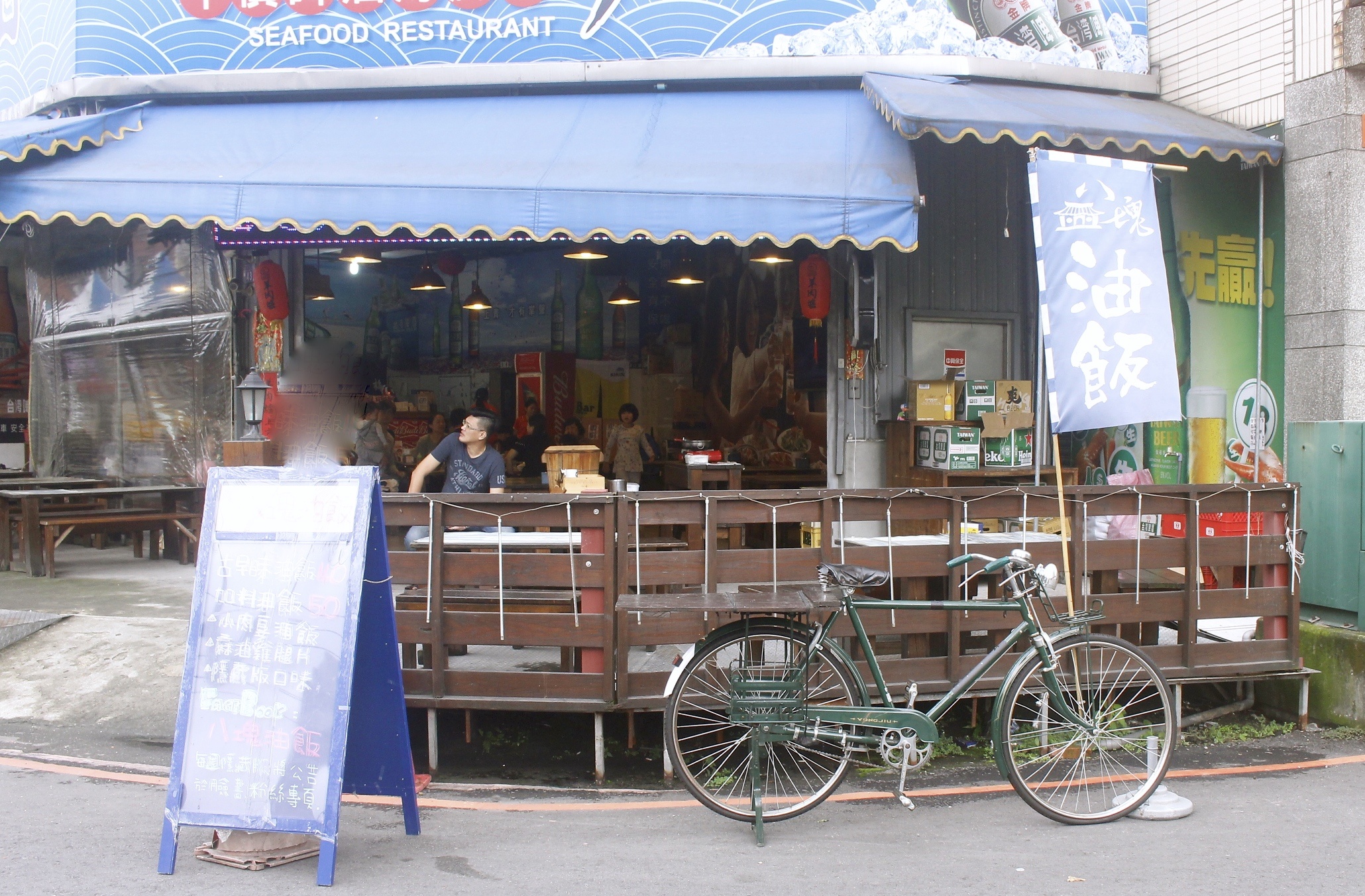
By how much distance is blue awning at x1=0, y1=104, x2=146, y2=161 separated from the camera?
7.83m

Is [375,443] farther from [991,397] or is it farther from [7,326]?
[7,326]

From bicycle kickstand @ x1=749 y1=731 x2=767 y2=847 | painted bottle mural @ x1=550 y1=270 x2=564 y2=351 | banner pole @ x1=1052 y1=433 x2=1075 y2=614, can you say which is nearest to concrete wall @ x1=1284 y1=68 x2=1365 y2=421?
banner pole @ x1=1052 y1=433 x2=1075 y2=614

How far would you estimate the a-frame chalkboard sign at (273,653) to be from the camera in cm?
417

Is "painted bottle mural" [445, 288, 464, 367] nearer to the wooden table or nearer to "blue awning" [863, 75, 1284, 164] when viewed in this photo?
the wooden table

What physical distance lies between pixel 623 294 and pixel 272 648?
9976 mm

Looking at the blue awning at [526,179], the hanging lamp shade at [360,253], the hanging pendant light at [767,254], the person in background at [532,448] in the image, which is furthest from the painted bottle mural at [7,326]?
the hanging pendant light at [767,254]

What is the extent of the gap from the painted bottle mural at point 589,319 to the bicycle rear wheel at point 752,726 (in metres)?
9.76

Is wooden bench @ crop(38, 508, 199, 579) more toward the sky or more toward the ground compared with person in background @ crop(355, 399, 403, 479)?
more toward the ground

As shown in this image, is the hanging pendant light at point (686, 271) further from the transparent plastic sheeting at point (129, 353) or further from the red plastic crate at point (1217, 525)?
the red plastic crate at point (1217, 525)

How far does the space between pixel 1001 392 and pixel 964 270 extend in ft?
A: 3.84

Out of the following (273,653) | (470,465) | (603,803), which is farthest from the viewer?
(470,465)

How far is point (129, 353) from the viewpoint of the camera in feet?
35.2

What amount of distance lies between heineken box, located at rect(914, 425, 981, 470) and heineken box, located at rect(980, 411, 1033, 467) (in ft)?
0.41

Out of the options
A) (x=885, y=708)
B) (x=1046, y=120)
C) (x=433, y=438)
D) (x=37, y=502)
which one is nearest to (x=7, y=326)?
(x=37, y=502)
